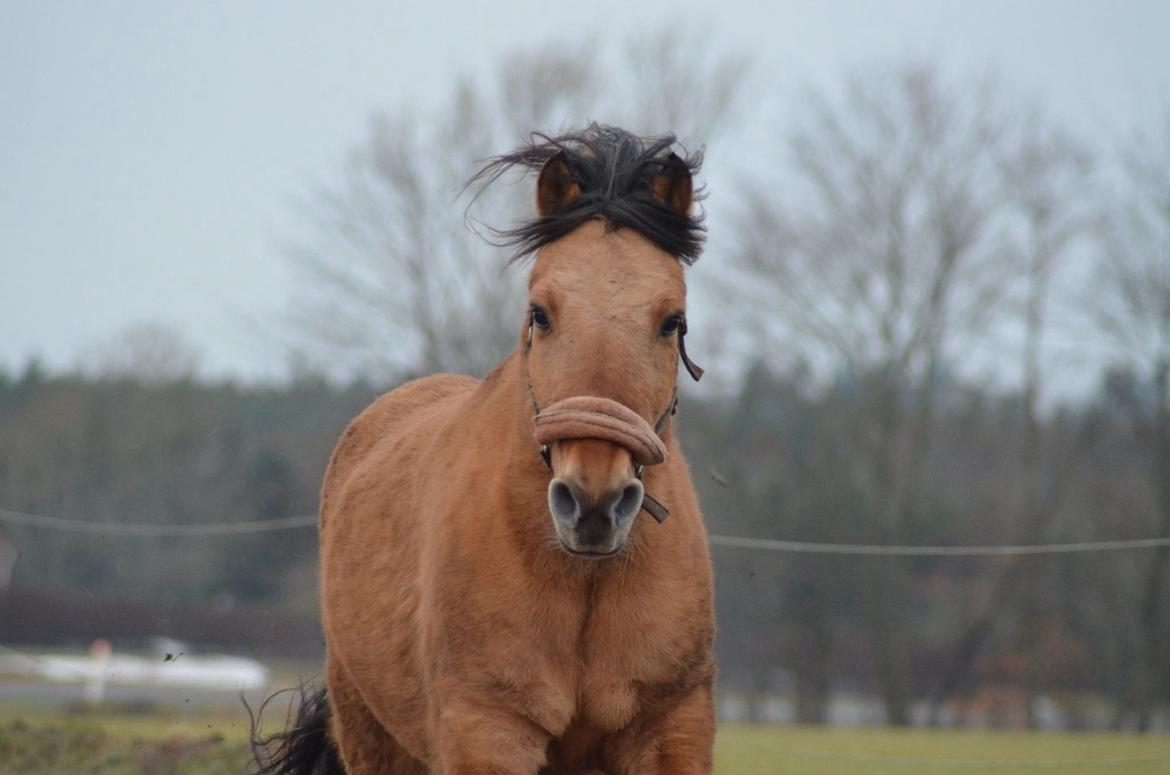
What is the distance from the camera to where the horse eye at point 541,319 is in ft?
11.6

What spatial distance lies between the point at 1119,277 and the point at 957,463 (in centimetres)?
754

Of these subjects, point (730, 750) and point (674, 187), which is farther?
point (730, 750)

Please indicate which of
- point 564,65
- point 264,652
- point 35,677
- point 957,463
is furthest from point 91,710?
point 957,463

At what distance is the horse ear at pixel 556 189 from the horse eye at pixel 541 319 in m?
0.39

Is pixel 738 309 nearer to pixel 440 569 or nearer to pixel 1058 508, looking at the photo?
pixel 1058 508

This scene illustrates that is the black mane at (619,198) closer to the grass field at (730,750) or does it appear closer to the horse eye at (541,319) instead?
the horse eye at (541,319)

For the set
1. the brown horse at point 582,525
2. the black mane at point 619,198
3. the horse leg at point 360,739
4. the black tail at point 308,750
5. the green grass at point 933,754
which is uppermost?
the black mane at point 619,198

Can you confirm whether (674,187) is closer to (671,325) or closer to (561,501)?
(671,325)

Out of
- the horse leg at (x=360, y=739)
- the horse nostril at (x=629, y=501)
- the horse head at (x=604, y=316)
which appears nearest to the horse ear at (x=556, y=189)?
the horse head at (x=604, y=316)

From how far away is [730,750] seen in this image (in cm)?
1423

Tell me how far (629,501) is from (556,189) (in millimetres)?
1108

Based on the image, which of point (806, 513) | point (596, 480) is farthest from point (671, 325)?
point (806, 513)

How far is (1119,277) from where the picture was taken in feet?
78.4

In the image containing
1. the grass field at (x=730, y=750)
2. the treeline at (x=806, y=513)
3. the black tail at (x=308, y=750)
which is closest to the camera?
the black tail at (x=308, y=750)
